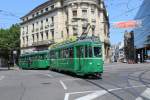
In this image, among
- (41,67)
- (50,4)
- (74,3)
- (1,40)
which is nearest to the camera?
(41,67)

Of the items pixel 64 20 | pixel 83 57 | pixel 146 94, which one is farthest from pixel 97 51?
pixel 64 20

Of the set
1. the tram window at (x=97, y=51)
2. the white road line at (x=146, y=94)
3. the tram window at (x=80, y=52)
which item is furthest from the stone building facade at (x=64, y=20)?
the white road line at (x=146, y=94)

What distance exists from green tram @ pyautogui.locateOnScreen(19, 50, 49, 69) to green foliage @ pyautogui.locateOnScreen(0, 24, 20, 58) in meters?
38.4

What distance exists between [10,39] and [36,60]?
164 feet

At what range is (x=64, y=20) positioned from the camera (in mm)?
79062

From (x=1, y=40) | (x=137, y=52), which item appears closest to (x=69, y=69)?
(x=1, y=40)

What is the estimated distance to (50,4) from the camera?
8200 centimetres

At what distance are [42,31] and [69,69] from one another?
54.3 meters

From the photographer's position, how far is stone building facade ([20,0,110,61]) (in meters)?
75.9

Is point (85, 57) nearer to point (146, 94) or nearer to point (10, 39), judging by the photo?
point (146, 94)

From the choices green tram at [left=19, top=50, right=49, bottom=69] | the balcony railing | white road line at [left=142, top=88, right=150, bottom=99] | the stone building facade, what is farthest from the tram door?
the balcony railing

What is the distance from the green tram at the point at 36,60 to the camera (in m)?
50.8

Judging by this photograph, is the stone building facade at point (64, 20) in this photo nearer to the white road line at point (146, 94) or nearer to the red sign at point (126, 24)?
the red sign at point (126, 24)

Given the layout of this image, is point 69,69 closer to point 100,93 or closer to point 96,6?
point 100,93
